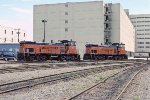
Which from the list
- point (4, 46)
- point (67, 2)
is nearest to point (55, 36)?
point (67, 2)

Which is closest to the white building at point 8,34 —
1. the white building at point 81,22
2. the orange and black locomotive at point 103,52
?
the white building at point 81,22

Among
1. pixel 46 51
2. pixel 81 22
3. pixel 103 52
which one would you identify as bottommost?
pixel 103 52

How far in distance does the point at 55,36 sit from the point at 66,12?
8.40m

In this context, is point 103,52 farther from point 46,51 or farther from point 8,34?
point 8,34

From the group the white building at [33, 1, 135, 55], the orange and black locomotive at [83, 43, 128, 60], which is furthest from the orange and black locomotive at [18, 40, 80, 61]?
the white building at [33, 1, 135, 55]

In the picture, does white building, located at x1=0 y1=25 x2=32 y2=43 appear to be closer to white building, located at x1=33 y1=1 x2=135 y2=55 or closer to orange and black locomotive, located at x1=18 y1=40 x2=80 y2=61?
white building, located at x1=33 y1=1 x2=135 y2=55

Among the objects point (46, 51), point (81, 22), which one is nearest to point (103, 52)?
point (46, 51)

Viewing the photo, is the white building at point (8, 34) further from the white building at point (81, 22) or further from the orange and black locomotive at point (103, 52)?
the orange and black locomotive at point (103, 52)

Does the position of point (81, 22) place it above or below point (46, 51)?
above

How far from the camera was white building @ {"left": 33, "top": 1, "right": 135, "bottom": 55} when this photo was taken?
104188 millimetres

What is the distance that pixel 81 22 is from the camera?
347 ft

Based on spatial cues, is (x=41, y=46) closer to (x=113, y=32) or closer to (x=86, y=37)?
(x=86, y=37)

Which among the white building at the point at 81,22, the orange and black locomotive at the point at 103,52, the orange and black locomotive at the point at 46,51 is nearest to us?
the orange and black locomotive at the point at 46,51

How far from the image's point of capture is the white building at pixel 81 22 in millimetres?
104188
